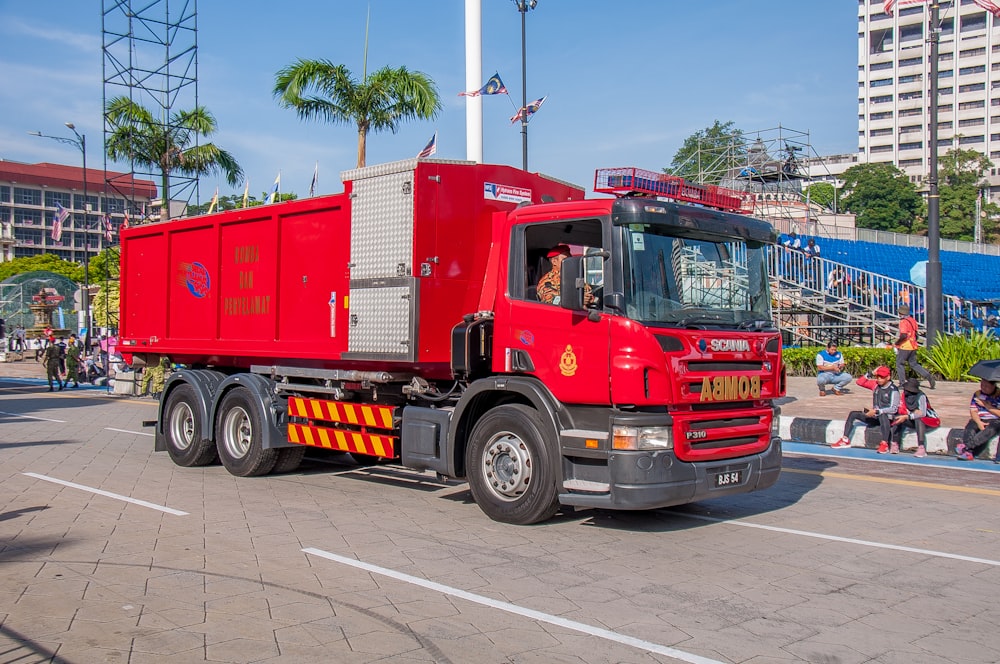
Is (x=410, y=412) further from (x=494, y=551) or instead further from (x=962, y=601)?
(x=962, y=601)

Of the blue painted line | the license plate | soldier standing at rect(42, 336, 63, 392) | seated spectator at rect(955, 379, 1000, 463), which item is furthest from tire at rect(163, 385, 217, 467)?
soldier standing at rect(42, 336, 63, 392)

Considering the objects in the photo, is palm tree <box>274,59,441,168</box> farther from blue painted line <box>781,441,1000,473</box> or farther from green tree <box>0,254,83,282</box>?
green tree <box>0,254,83,282</box>

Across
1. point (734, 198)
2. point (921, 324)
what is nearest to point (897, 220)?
point (921, 324)

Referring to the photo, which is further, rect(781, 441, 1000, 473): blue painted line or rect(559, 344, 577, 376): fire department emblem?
rect(781, 441, 1000, 473): blue painted line

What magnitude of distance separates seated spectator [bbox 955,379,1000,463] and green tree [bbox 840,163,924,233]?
76.1 m

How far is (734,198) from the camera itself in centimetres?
812

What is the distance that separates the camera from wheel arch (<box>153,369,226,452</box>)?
11117mm

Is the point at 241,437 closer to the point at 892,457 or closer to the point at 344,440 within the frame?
the point at 344,440

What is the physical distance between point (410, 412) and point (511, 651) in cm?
424

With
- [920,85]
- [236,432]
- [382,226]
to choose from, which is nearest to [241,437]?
[236,432]

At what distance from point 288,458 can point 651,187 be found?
5.78 metres

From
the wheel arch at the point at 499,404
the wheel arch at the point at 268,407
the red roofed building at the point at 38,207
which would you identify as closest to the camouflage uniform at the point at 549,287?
the wheel arch at the point at 499,404

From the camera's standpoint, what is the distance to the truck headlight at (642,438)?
686 centimetres

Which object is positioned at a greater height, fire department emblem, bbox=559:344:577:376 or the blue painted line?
fire department emblem, bbox=559:344:577:376
